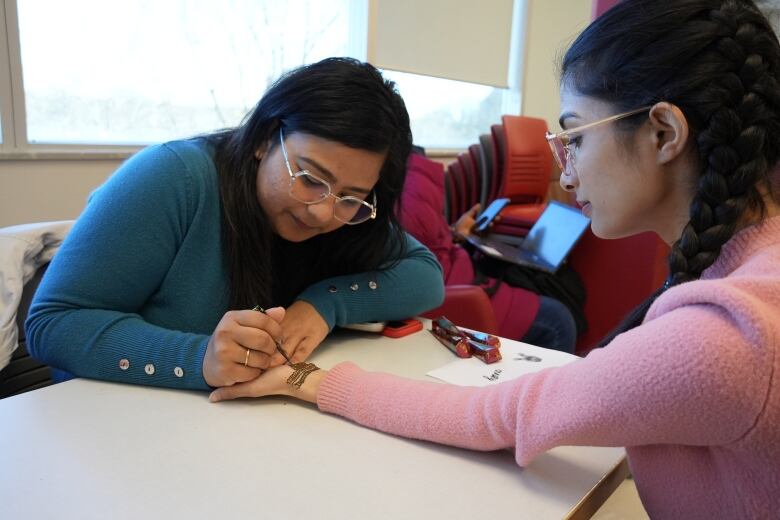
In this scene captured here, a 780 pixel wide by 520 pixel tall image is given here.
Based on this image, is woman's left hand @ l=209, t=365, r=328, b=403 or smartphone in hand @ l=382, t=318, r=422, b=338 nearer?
woman's left hand @ l=209, t=365, r=328, b=403

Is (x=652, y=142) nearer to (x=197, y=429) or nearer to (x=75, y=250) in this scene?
(x=197, y=429)

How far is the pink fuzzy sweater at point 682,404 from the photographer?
533mm

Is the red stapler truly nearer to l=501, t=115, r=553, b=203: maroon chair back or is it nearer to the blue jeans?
the blue jeans

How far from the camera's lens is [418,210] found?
2160 millimetres

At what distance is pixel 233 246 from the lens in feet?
3.48

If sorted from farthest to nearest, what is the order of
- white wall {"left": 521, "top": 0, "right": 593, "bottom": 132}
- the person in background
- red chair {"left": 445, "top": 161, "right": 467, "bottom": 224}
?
white wall {"left": 521, "top": 0, "right": 593, "bottom": 132} → red chair {"left": 445, "top": 161, "right": 467, "bottom": 224} → the person in background

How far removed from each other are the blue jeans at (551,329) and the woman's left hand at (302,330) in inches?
49.3

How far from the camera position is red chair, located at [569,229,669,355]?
2455 millimetres

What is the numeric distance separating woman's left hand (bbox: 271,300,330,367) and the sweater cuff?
0.43ft

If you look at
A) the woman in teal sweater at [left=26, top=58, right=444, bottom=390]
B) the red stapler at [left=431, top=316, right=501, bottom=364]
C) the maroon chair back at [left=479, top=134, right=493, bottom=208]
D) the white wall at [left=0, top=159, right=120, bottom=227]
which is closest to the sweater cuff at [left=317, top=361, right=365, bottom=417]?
the woman in teal sweater at [left=26, top=58, right=444, bottom=390]

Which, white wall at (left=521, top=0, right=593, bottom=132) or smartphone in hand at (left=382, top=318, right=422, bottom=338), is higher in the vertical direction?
white wall at (left=521, top=0, right=593, bottom=132)

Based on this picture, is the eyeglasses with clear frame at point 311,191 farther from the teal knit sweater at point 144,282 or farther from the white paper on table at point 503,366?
the white paper on table at point 503,366

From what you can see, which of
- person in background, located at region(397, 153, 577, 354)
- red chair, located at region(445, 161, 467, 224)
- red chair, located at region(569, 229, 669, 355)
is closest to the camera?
person in background, located at region(397, 153, 577, 354)

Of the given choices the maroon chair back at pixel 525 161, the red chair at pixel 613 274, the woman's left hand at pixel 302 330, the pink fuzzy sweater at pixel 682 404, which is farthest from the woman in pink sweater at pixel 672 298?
the maroon chair back at pixel 525 161
